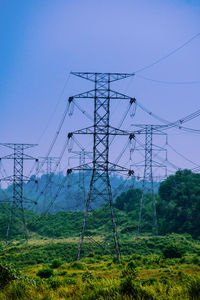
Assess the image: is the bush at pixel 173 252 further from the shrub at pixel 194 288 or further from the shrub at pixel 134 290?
the shrub at pixel 194 288

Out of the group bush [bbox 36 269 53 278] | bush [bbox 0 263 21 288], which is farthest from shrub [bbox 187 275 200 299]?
bush [bbox 36 269 53 278]

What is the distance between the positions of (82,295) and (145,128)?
4357cm

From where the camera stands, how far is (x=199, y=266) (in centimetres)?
3189

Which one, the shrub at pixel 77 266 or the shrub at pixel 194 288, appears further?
the shrub at pixel 77 266

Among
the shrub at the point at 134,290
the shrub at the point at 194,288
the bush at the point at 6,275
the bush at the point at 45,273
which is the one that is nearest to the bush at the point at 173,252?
the bush at the point at 45,273

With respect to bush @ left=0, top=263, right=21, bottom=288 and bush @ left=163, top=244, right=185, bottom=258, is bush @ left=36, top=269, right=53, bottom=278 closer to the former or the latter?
bush @ left=0, top=263, right=21, bottom=288

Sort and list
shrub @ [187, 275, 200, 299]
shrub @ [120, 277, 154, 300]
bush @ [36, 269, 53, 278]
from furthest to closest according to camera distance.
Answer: bush @ [36, 269, 53, 278]
shrub @ [120, 277, 154, 300]
shrub @ [187, 275, 200, 299]

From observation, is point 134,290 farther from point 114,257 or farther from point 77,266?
point 114,257

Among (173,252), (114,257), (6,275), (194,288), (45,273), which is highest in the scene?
(194,288)

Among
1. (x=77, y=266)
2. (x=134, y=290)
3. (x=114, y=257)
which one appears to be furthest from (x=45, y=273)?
(x=134, y=290)


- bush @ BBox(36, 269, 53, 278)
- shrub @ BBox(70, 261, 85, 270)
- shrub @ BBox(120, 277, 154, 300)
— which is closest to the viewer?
shrub @ BBox(120, 277, 154, 300)

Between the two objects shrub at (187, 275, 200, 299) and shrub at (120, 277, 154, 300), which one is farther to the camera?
shrub at (120, 277, 154, 300)

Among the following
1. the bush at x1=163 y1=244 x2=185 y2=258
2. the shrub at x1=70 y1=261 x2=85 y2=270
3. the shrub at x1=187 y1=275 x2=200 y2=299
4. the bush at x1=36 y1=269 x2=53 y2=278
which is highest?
the shrub at x1=187 y1=275 x2=200 y2=299

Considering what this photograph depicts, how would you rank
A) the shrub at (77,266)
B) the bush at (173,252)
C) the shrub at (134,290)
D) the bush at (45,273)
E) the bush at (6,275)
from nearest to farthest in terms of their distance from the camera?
the shrub at (134,290) → the bush at (6,275) → the bush at (45,273) → the shrub at (77,266) → the bush at (173,252)
